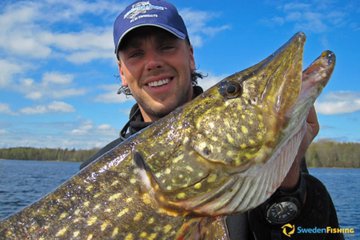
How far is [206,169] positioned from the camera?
2.34 metres

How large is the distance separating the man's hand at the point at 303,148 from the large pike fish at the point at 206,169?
0.99 feet

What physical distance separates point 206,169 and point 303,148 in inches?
31.3

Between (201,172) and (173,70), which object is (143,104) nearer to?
(173,70)

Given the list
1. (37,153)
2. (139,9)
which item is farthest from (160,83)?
(37,153)

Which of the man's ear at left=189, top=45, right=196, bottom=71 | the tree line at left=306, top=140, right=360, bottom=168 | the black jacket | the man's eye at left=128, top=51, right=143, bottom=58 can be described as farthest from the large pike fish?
the tree line at left=306, top=140, right=360, bottom=168

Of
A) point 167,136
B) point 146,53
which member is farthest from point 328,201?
point 146,53

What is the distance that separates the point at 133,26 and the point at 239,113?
5.39 ft

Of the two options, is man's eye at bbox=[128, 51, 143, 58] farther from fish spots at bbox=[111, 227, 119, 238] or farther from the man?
fish spots at bbox=[111, 227, 119, 238]

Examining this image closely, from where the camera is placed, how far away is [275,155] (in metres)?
2.35

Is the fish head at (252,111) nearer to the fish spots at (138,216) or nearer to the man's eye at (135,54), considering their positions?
the fish spots at (138,216)

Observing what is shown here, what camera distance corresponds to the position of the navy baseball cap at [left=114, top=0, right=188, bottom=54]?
3.61m

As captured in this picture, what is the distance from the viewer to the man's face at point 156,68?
3.71 meters

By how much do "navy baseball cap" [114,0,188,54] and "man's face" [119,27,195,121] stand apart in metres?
0.07

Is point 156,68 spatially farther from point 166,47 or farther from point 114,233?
point 114,233
